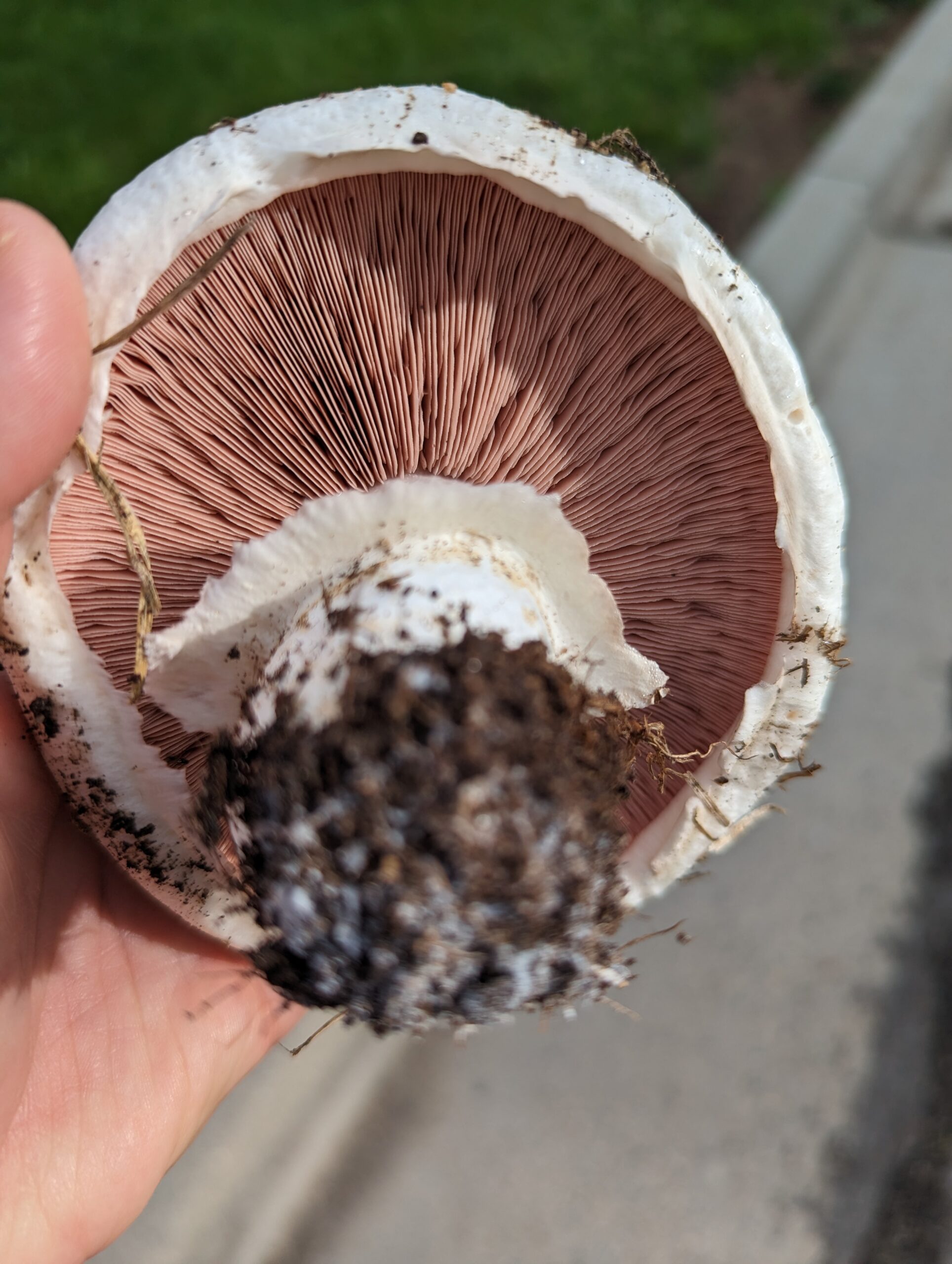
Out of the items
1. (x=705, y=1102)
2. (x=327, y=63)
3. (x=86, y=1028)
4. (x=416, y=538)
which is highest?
(x=327, y=63)

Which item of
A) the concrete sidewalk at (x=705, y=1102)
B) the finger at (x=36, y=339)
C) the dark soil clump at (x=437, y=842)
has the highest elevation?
the finger at (x=36, y=339)

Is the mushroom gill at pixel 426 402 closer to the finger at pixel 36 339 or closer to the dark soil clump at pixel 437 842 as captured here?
the finger at pixel 36 339

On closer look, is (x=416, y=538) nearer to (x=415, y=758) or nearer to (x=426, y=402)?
(x=426, y=402)

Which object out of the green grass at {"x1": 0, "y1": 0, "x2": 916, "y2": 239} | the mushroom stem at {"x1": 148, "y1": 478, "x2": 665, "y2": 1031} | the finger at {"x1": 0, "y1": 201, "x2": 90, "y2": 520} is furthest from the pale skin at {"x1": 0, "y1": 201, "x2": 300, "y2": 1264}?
the green grass at {"x1": 0, "y1": 0, "x2": 916, "y2": 239}

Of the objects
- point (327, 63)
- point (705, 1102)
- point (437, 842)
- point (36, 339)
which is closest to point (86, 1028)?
point (437, 842)

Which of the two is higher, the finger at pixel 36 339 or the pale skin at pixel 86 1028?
the finger at pixel 36 339

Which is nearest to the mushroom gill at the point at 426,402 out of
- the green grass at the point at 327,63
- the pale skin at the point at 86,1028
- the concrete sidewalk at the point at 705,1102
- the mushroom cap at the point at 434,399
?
the mushroom cap at the point at 434,399

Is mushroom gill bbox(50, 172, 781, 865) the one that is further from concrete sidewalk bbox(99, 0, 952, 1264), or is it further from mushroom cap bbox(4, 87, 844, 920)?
concrete sidewalk bbox(99, 0, 952, 1264)
